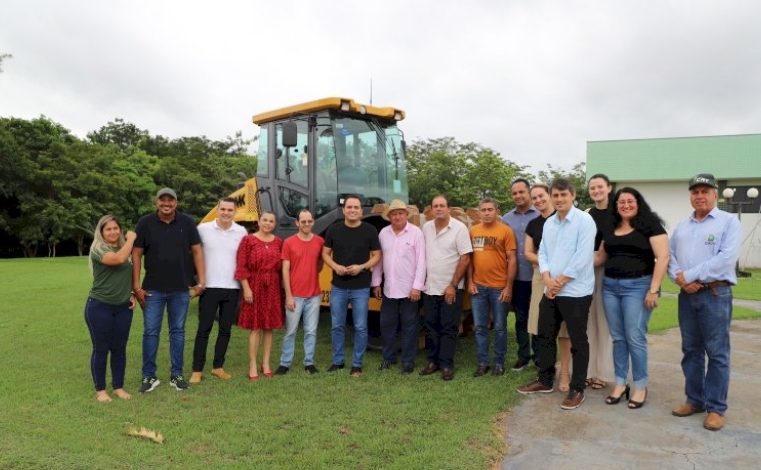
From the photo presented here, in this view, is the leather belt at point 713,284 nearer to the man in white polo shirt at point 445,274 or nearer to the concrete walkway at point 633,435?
the concrete walkway at point 633,435

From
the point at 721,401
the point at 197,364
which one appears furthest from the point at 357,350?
the point at 721,401

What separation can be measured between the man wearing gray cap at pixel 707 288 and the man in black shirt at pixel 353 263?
8.47 feet

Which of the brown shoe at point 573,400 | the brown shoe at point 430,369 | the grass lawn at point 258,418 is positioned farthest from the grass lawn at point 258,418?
the brown shoe at point 573,400

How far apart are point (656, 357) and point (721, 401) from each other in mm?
2287

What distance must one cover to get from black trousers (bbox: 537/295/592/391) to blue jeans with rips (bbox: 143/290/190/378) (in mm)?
3106

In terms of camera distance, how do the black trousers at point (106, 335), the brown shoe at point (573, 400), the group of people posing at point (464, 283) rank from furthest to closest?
1. the black trousers at point (106, 335)
2. the brown shoe at point (573, 400)
3. the group of people posing at point (464, 283)

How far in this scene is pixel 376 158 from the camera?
705cm

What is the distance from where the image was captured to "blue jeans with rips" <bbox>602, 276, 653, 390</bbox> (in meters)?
4.36

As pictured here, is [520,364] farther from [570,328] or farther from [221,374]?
[221,374]

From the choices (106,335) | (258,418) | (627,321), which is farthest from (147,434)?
(627,321)

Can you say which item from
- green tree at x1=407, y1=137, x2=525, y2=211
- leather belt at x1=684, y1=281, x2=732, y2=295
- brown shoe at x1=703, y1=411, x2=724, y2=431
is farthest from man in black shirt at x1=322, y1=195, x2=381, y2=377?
green tree at x1=407, y1=137, x2=525, y2=211

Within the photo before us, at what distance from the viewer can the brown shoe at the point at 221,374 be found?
17.4ft

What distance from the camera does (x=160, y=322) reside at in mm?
4938

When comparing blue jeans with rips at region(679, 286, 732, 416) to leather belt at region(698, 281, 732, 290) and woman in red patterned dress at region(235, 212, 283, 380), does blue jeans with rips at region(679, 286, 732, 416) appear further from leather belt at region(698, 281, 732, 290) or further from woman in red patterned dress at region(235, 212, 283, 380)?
woman in red patterned dress at region(235, 212, 283, 380)
